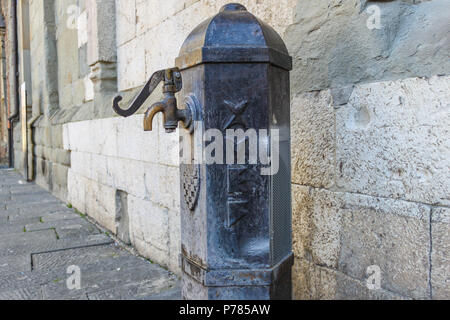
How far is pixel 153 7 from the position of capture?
3119 mm

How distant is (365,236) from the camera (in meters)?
1.53

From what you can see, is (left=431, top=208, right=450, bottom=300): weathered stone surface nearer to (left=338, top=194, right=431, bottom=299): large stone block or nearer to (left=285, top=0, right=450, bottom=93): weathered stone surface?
(left=338, top=194, right=431, bottom=299): large stone block

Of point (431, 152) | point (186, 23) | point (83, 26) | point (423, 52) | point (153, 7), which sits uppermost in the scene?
point (83, 26)

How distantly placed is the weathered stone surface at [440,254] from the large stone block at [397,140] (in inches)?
2.1

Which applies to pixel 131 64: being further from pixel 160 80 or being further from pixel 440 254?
pixel 440 254

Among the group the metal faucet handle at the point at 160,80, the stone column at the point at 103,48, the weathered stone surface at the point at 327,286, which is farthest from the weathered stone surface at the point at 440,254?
the stone column at the point at 103,48

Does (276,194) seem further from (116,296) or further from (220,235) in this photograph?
(116,296)

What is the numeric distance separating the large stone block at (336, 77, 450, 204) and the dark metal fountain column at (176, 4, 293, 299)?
358mm

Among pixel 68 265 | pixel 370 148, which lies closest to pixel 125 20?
pixel 68 265

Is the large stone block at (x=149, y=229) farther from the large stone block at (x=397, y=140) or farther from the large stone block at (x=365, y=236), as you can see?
the large stone block at (x=397, y=140)

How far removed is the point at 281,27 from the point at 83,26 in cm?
364

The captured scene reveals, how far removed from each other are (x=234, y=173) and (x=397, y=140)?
0.60 metres

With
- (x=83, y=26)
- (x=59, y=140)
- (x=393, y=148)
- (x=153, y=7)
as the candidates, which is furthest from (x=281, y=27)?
(x=59, y=140)

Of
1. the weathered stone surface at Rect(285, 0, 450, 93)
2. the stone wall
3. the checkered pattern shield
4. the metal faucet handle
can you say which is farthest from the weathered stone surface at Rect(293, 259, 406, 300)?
the metal faucet handle
